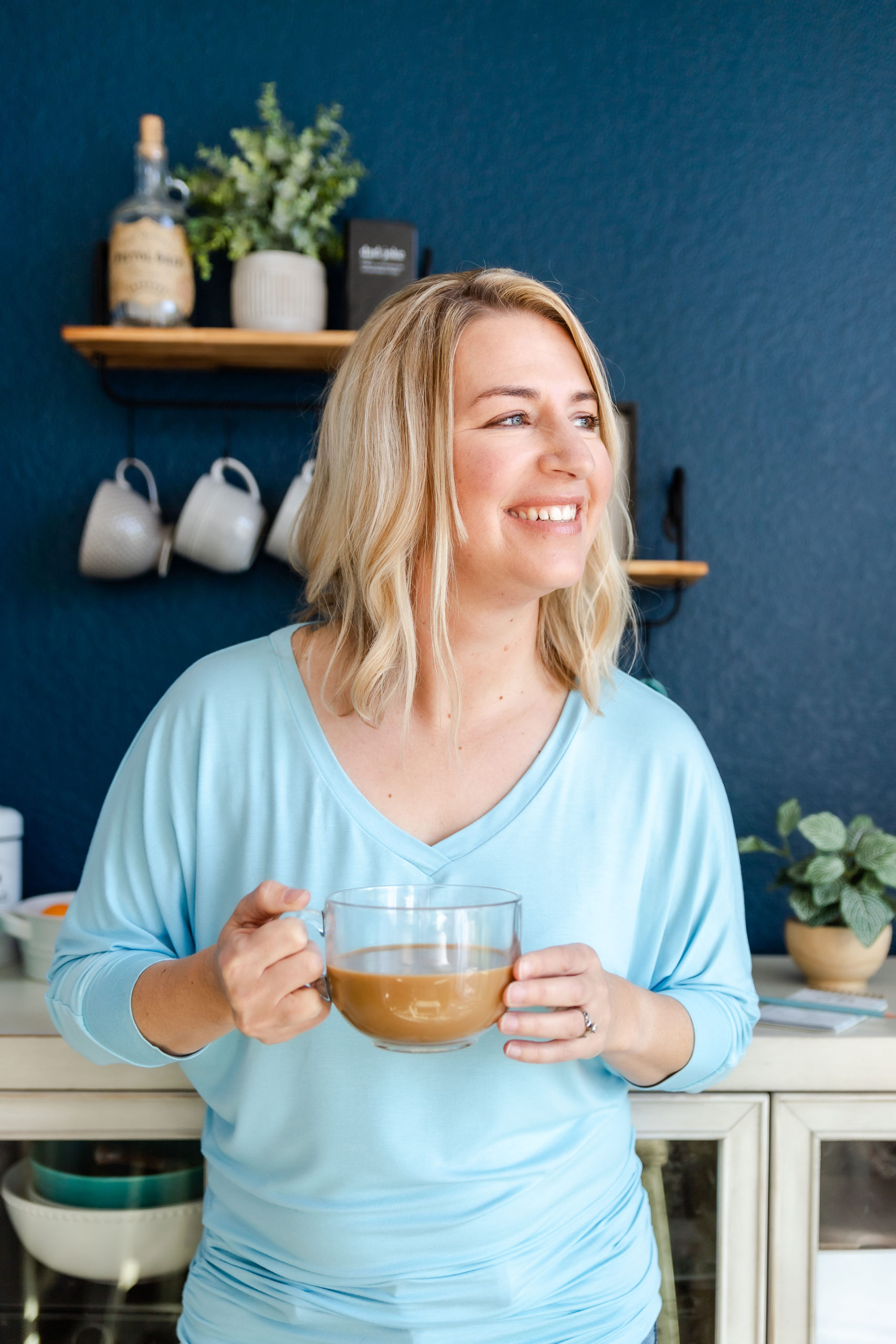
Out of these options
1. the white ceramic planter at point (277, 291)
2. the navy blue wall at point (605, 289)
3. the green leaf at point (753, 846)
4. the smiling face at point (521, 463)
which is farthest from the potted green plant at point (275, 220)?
the green leaf at point (753, 846)

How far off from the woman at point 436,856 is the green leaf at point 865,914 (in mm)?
557

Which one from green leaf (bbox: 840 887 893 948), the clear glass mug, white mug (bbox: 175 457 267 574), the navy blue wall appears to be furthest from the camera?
the navy blue wall

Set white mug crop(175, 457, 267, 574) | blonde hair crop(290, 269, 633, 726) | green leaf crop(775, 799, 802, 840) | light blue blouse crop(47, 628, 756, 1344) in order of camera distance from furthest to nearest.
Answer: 1. white mug crop(175, 457, 267, 574)
2. green leaf crop(775, 799, 802, 840)
3. blonde hair crop(290, 269, 633, 726)
4. light blue blouse crop(47, 628, 756, 1344)

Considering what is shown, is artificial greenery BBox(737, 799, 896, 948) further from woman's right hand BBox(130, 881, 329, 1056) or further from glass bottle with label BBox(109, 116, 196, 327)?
glass bottle with label BBox(109, 116, 196, 327)

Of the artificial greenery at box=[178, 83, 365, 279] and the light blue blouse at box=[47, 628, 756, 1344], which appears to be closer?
the light blue blouse at box=[47, 628, 756, 1344]

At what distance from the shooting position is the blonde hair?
1.05 metres

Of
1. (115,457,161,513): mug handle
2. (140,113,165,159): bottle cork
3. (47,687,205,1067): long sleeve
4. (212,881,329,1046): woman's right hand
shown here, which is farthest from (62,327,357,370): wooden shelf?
(212,881,329,1046): woman's right hand

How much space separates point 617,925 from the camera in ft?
3.36

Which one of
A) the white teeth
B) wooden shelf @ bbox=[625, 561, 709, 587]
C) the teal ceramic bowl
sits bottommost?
the teal ceramic bowl

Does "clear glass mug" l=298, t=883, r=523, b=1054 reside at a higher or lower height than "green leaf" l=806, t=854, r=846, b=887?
higher

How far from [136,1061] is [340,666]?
0.41m

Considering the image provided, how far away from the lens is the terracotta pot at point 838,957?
1.61m

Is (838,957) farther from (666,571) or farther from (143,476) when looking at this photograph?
(143,476)

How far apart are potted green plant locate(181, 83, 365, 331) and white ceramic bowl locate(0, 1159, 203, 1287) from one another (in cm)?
130
